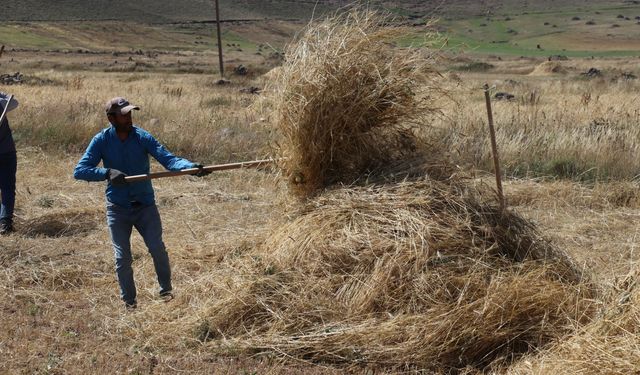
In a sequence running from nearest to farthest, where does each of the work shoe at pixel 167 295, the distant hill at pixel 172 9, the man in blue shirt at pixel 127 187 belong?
the man in blue shirt at pixel 127 187, the work shoe at pixel 167 295, the distant hill at pixel 172 9

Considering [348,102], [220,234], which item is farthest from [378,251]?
[220,234]

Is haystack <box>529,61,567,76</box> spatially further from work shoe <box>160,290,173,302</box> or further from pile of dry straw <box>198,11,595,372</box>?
work shoe <box>160,290,173,302</box>

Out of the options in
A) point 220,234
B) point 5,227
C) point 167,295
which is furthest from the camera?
point 5,227

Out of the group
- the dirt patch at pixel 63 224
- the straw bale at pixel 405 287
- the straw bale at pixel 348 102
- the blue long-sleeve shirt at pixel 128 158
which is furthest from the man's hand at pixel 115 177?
the dirt patch at pixel 63 224

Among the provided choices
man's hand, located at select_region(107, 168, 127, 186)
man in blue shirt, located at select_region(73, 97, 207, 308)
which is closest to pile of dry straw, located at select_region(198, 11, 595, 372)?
man in blue shirt, located at select_region(73, 97, 207, 308)

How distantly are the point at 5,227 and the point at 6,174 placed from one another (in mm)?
530

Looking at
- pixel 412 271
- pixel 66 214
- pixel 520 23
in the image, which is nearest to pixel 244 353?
pixel 412 271

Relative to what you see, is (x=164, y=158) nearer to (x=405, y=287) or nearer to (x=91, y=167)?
(x=91, y=167)

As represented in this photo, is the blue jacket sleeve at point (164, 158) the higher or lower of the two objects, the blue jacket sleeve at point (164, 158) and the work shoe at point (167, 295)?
the higher

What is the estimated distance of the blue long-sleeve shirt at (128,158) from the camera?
5230 millimetres

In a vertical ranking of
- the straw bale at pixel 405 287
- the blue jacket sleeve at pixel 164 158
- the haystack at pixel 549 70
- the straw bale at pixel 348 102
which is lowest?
the haystack at pixel 549 70

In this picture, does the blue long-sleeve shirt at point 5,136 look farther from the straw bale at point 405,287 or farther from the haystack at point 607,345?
the haystack at point 607,345

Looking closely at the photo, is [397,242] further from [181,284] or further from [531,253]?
[181,284]

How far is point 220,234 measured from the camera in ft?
23.8
